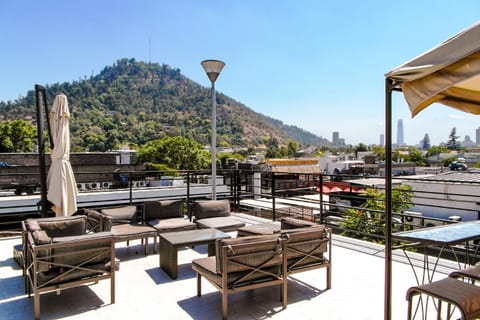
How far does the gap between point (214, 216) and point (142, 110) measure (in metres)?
112

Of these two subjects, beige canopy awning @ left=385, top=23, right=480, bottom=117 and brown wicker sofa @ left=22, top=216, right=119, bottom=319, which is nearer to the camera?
beige canopy awning @ left=385, top=23, right=480, bottom=117

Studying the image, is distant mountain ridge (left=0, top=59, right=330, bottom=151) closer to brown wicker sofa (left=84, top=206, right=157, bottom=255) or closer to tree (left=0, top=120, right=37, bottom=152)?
tree (left=0, top=120, right=37, bottom=152)

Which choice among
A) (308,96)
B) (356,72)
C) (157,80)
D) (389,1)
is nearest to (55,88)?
(157,80)

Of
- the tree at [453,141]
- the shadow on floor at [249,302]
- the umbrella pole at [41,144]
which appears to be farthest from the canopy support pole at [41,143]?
the tree at [453,141]

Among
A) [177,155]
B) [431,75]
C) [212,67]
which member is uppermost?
[212,67]

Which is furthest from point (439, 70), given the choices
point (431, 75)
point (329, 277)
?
point (329, 277)

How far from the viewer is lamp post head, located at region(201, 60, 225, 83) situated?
5750 millimetres

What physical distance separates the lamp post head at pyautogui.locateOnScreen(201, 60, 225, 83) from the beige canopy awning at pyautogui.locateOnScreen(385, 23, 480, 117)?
13.7ft

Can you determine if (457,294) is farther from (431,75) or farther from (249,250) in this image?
(249,250)

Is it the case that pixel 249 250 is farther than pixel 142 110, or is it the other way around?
pixel 142 110

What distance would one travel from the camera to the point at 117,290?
3.35 metres

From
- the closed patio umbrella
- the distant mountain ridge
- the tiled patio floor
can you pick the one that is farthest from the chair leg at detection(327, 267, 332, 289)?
the distant mountain ridge

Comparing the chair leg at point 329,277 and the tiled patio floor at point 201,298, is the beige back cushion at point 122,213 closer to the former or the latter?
the tiled patio floor at point 201,298

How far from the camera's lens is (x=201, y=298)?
124 inches
